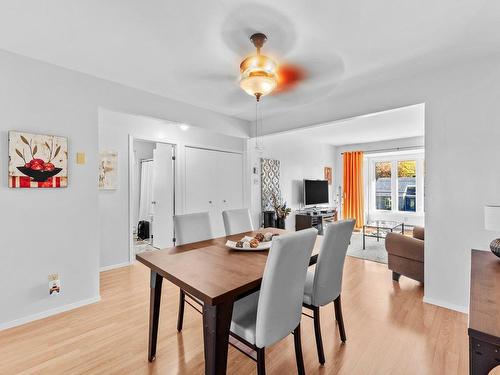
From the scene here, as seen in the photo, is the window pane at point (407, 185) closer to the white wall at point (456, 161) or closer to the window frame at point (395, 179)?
the window frame at point (395, 179)

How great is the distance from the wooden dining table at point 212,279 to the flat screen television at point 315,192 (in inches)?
162

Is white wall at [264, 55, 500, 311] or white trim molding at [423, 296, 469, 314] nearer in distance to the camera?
white wall at [264, 55, 500, 311]

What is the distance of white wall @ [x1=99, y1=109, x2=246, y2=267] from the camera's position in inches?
148

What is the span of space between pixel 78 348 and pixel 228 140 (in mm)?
3665

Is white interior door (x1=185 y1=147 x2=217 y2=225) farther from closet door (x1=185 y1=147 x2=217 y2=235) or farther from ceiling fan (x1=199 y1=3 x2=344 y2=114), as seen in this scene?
ceiling fan (x1=199 y1=3 x2=344 y2=114)

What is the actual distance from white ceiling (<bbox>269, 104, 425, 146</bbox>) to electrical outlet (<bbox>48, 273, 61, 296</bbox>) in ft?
11.1

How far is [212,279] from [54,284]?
1997 millimetres

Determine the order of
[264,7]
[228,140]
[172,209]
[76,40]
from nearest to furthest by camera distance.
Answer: [264,7]
[76,40]
[172,209]
[228,140]

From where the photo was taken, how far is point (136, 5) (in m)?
1.64

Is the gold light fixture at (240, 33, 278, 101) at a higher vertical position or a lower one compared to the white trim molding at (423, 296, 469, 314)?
higher

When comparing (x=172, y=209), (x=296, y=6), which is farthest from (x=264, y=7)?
(x=172, y=209)

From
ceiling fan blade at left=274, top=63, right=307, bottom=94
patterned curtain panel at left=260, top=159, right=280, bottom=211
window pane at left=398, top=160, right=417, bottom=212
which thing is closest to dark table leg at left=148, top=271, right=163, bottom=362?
ceiling fan blade at left=274, top=63, right=307, bottom=94

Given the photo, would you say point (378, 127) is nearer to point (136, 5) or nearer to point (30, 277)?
point (136, 5)

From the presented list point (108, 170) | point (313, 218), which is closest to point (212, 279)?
point (108, 170)
